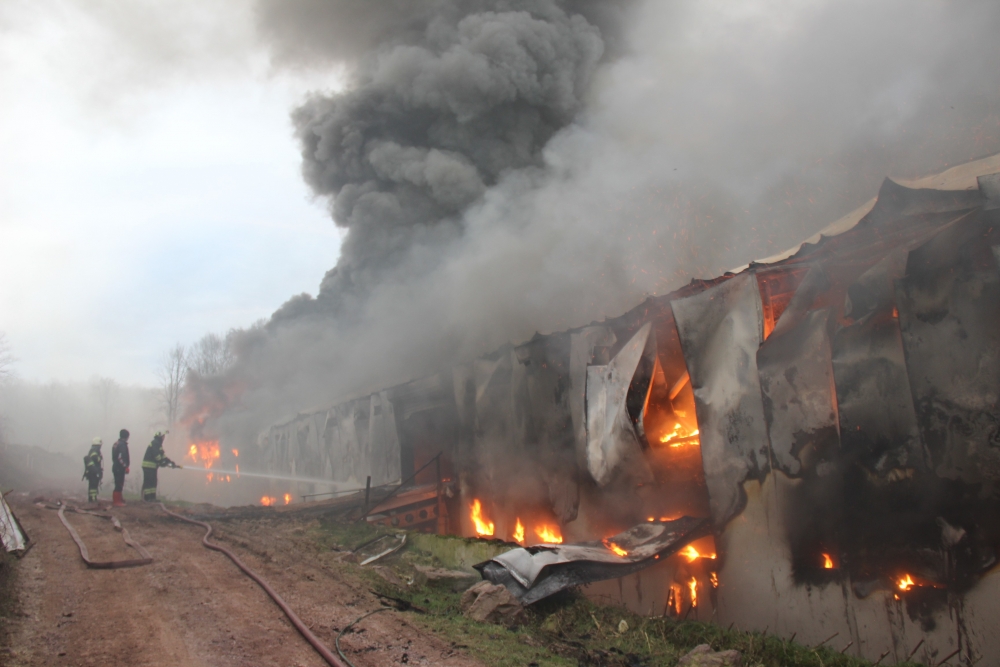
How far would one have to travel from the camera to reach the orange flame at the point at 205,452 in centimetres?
3022

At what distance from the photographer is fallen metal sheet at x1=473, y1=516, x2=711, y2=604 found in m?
5.47

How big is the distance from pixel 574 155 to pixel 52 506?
562 inches

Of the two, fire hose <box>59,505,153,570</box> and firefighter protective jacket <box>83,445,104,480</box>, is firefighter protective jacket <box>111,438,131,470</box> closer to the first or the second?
firefighter protective jacket <box>83,445,104,480</box>

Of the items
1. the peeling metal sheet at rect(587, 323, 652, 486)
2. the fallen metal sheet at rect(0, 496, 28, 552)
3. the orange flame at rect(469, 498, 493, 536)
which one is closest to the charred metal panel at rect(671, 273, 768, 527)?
the peeling metal sheet at rect(587, 323, 652, 486)

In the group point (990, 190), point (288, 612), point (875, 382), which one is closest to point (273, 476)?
point (288, 612)

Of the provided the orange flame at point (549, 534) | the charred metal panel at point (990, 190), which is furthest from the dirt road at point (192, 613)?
the charred metal panel at point (990, 190)

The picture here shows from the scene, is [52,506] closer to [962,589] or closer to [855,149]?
[962,589]

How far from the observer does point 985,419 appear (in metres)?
4.34

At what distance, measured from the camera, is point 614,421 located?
6.88 m

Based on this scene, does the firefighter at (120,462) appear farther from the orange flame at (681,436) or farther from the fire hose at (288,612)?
the orange flame at (681,436)

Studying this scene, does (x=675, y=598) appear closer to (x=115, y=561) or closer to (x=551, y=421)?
(x=551, y=421)

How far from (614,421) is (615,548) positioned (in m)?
1.53

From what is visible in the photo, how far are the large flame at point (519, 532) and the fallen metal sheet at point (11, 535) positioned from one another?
259 inches

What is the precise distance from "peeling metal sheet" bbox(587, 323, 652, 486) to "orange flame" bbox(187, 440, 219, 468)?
91.6 feet
